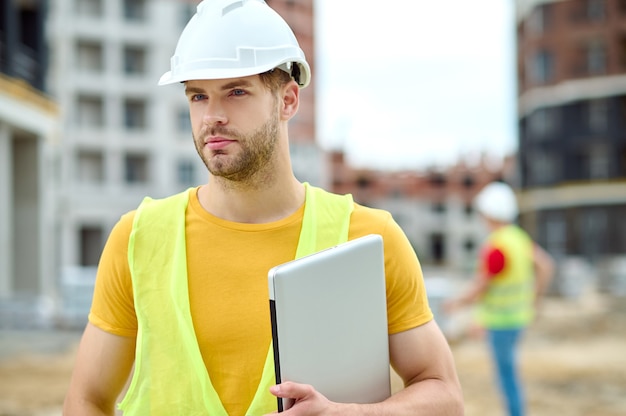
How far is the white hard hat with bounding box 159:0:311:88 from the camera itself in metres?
1.76

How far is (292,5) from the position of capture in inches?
2068

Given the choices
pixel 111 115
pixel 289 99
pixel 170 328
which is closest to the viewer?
pixel 170 328

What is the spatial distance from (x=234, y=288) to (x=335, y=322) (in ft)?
0.90

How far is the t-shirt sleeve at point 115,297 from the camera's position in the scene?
72.4 inches

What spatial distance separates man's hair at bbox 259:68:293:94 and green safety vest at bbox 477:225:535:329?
185 inches

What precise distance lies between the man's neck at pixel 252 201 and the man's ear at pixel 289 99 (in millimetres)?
156

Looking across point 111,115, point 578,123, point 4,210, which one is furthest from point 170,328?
point 578,123

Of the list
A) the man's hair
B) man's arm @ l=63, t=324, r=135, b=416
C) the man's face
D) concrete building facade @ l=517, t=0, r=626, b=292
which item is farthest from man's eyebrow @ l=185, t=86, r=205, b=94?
concrete building facade @ l=517, t=0, r=626, b=292

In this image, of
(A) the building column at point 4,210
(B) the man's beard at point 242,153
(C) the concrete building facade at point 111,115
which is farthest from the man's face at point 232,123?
(C) the concrete building facade at point 111,115

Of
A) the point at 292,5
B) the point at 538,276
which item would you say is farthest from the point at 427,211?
the point at 538,276

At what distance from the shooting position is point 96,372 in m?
1.83

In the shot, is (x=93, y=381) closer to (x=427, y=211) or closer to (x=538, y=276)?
(x=538, y=276)

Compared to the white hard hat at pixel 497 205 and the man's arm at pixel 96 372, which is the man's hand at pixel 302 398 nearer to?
the man's arm at pixel 96 372

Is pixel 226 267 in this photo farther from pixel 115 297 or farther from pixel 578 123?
pixel 578 123
